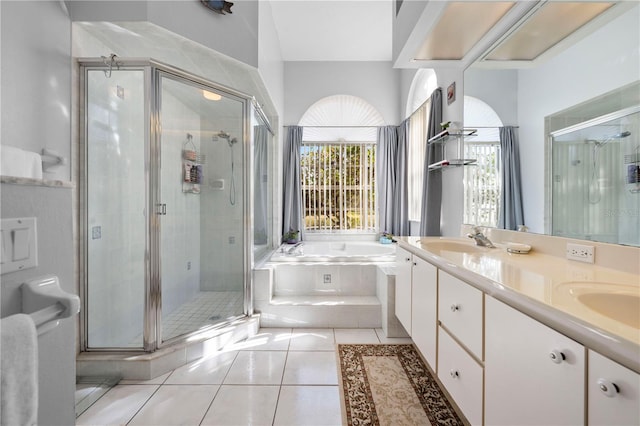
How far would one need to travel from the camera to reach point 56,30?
1.66 metres

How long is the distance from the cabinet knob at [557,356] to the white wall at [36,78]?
229 centimetres

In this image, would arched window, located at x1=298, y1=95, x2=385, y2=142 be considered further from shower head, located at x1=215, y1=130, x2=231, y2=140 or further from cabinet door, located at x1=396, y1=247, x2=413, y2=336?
cabinet door, located at x1=396, y1=247, x2=413, y2=336

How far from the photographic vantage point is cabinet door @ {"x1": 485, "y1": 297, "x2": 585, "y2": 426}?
658mm

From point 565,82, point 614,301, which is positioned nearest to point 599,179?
point 565,82

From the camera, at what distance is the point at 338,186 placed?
4352 mm

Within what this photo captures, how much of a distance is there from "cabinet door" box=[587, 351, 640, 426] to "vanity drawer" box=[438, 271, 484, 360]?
0.42 metres

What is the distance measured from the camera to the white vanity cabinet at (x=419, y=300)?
1.50 metres

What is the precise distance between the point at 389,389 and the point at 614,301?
1.31m

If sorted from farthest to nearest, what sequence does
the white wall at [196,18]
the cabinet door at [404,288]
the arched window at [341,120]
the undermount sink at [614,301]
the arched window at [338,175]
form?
the arched window at [338,175] < the arched window at [341,120] < the cabinet door at [404,288] < the white wall at [196,18] < the undermount sink at [614,301]

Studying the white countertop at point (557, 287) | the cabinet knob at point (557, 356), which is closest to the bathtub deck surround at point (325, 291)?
the white countertop at point (557, 287)

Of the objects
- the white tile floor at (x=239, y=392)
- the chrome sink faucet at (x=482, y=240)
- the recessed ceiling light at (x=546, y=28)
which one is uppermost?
the recessed ceiling light at (x=546, y=28)

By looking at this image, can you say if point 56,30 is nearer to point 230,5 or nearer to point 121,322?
point 230,5

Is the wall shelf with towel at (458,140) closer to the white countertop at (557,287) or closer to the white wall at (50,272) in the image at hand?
the white countertop at (557,287)

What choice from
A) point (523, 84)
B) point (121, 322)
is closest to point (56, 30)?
point (121, 322)
